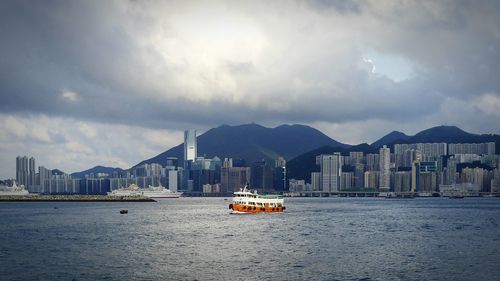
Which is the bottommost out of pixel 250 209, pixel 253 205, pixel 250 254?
pixel 250 209

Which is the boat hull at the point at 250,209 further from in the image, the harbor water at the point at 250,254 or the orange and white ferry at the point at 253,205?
the harbor water at the point at 250,254

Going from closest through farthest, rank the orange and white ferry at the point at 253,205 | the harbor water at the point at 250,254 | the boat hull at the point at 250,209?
the harbor water at the point at 250,254 → the boat hull at the point at 250,209 → the orange and white ferry at the point at 253,205

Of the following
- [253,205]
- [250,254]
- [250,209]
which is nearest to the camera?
[250,254]

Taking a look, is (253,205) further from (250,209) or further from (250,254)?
(250,254)

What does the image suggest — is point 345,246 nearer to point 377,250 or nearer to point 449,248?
point 377,250

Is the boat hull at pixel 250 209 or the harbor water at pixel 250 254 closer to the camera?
the harbor water at pixel 250 254

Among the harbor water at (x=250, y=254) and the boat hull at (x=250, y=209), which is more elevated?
the harbor water at (x=250, y=254)

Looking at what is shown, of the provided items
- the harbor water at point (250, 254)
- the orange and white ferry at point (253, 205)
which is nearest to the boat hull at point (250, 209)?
the orange and white ferry at point (253, 205)

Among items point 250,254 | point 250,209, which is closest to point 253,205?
point 250,209

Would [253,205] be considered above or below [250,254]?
below

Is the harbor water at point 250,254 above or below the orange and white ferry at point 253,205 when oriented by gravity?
above

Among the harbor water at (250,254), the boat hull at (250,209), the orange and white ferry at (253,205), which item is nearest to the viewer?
the harbor water at (250,254)

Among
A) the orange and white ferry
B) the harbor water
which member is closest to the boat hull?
the orange and white ferry

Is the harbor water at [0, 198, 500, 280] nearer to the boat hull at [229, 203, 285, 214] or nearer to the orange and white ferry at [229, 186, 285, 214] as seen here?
the boat hull at [229, 203, 285, 214]
